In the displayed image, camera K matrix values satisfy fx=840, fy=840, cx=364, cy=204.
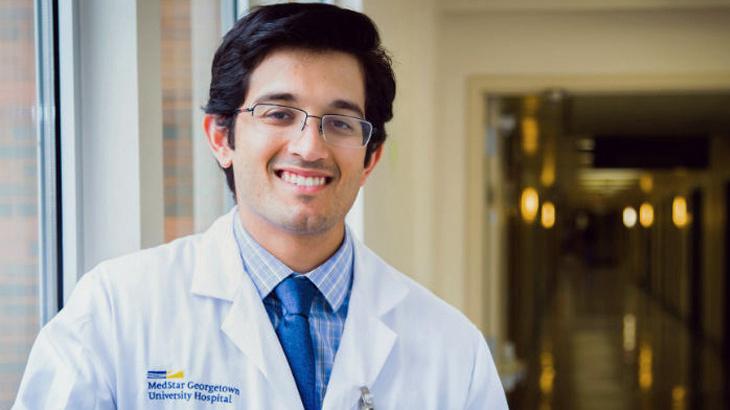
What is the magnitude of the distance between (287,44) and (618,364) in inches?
343

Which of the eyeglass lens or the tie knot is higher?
the eyeglass lens

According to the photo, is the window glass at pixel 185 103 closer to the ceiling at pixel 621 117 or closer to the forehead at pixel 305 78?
the forehead at pixel 305 78

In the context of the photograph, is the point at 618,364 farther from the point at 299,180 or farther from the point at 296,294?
the point at 299,180

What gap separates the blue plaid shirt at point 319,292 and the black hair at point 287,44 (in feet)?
0.70

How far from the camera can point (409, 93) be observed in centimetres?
327

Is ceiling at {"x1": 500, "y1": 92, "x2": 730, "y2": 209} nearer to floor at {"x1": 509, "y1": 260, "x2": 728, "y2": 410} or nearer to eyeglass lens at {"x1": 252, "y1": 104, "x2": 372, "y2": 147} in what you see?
floor at {"x1": 509, "y1": 260, "x2": 728, "y2": 410}

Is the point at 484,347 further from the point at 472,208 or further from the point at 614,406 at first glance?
the point at 614,406

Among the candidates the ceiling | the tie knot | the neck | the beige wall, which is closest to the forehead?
the neck

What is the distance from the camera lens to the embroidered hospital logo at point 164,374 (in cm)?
147

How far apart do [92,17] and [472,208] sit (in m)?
2.64

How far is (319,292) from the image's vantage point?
1641 millimetres

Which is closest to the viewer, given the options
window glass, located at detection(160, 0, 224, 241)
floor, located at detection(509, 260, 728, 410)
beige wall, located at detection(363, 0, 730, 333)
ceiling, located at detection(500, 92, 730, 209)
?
window glass, located at detection(160, 0, 224, 241)

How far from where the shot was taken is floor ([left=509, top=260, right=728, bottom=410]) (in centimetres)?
725

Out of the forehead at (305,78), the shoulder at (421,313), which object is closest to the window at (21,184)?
the forehead at (305,78)
